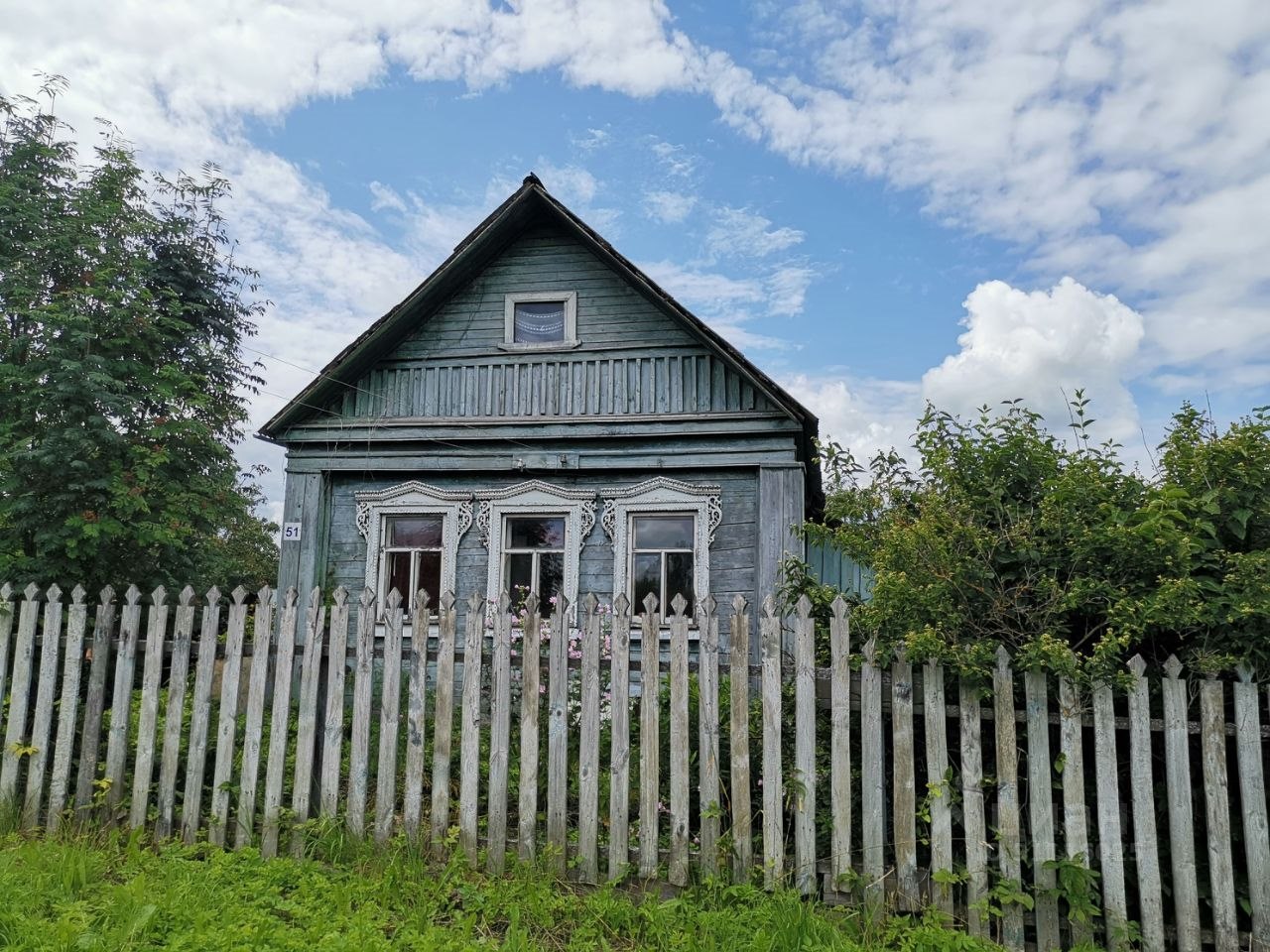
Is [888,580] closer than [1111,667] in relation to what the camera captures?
No

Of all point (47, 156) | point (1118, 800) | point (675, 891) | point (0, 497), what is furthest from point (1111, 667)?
point (47, 156)

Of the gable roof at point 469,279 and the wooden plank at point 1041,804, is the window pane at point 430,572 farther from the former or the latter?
the wooden plank at point 1041,804

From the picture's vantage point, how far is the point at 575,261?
9992mm

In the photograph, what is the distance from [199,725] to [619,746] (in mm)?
2920

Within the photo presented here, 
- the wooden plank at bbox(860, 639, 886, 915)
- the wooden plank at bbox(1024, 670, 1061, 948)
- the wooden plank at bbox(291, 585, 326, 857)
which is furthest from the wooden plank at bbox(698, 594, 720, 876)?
the wooden plank at bbox(291, 585, 326, 857)

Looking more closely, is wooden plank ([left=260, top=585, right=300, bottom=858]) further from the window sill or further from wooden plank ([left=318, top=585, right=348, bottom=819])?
the window sill

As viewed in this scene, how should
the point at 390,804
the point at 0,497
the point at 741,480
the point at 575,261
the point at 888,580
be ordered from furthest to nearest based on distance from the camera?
the point at 0,497 < the point at 575,261 < the point at 741,480 < the point at 390,804 < the point at 888,580

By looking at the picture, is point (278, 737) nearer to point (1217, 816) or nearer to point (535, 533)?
point (535, 533)

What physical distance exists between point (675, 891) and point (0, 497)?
12.0 m

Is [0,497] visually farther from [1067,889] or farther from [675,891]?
[1067,889]

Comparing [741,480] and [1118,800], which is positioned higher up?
[741,480]

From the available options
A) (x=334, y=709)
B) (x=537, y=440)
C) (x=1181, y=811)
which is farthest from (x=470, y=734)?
(x=537, y=440)

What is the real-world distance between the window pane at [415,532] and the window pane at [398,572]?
0.14m

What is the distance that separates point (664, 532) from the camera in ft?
31.3
